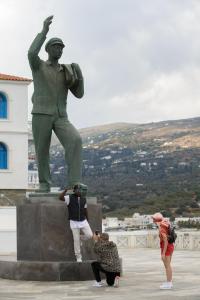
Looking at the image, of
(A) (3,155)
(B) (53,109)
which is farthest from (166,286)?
(A) (3,155)

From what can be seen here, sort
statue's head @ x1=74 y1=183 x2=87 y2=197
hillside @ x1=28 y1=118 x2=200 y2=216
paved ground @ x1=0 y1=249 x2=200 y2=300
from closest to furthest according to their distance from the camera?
paved ground @ x1=0 y1=249 x2=200 y2=300, statue's head @ x1=74 y1=183 x2=87 y2=197, hillside @ x1=28 y1=118 x2=200 y2=216

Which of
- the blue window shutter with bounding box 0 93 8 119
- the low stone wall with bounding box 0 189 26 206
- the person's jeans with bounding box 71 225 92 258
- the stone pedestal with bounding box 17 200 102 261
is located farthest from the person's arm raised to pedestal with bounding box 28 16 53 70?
the blue window shutter with bounding box 0 93 8 119

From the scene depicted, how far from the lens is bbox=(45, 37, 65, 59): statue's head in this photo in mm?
13109

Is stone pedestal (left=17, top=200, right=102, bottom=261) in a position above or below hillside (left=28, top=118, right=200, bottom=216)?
below

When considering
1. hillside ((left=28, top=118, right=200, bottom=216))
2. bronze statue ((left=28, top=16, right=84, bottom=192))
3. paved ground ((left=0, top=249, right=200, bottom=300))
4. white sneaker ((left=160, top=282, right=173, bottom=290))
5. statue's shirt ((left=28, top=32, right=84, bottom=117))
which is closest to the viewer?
paved ground ((left=0, top=249, right=200, bottom=300))

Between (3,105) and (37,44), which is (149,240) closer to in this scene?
(37,44)

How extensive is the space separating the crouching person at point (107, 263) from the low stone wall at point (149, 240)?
11.8 metres

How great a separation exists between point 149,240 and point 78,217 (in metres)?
13.1

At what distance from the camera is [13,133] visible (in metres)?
41.8

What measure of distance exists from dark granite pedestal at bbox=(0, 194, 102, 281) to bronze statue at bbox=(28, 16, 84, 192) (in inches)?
27.0

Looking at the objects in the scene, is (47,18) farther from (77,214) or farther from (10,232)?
(10,232)

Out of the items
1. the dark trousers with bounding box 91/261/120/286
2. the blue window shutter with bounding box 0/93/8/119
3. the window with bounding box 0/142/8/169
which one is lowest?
the dark trousers with bounding box 91/261/120/286

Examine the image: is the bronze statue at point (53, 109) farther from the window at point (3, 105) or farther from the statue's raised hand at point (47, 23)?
the window at point (3, 105)

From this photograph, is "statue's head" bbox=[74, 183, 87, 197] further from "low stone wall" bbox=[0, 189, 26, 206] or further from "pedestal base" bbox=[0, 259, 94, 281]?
"low stone wall" bbox=[0, 189, 26, 206]
